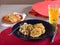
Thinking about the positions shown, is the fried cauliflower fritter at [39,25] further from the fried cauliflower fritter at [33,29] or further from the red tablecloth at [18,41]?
the red tablecloth at [18,41]

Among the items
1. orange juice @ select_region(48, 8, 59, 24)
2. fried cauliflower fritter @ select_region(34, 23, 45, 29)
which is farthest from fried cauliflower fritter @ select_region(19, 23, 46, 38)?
orange juice @ select_region(48, 8, 59, 24)

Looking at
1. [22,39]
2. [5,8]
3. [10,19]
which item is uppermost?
[5,8]

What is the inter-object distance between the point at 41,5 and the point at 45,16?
0.19m

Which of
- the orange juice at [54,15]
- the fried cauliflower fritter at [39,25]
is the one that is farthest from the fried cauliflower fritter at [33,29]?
the orange juice at [54,15]

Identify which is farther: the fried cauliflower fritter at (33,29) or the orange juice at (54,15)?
the orange juice at (54,15)

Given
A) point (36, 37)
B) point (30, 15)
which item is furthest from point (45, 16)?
point (36, 37)

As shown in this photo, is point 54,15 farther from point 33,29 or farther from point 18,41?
point 18,41

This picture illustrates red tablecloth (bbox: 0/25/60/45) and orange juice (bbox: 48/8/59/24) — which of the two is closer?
red tablecloth (bbox: 0/25/60/45)

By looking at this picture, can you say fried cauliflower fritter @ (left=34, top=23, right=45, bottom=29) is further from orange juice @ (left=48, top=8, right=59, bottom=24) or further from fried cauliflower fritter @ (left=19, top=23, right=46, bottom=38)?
orange juice @ (left=48, top=8, right=59, bottom=24)

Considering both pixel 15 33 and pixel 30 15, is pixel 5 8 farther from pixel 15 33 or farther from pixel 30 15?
pixel 15 33

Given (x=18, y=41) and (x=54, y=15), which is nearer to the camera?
(x=18, y=41)

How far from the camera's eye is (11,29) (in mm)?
1133

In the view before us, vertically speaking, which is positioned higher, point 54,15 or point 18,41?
point 54,15

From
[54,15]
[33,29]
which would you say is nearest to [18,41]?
[33,29]
